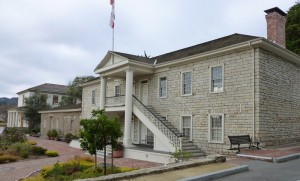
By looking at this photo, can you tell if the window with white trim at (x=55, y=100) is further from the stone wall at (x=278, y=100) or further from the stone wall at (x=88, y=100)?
the stone wall at (x=278, y=100)

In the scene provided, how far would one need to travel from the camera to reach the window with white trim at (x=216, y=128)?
16.9 metres

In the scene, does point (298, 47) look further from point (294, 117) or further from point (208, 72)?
point (208, 72)

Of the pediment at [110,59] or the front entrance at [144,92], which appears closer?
the pediment at [110,59]

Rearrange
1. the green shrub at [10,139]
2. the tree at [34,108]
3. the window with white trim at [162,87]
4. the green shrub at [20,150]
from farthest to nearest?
1. the tree at [34,108]
2. the green shrub at [10,139]
3. the green shrub at [20,150]
4. the window with white trim at [162,87]

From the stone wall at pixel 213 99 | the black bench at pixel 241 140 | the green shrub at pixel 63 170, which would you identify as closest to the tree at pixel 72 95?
the stone wall at pixel 213 99

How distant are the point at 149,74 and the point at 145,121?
14.6 ft

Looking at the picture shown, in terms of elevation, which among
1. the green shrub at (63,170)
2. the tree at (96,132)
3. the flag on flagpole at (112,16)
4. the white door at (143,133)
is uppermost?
the flag on flagpole at (112,16)

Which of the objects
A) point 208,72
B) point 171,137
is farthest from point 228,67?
point 171,137

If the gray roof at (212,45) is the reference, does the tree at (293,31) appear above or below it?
A: above

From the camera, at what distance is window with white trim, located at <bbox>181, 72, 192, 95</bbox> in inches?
761

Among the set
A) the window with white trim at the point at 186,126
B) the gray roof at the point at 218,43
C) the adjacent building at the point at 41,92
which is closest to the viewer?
the gray roof at the point at 218,43

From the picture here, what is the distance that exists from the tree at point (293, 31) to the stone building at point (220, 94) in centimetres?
1254

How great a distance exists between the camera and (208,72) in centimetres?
1802

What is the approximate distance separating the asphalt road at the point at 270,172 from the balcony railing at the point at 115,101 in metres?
12.7
